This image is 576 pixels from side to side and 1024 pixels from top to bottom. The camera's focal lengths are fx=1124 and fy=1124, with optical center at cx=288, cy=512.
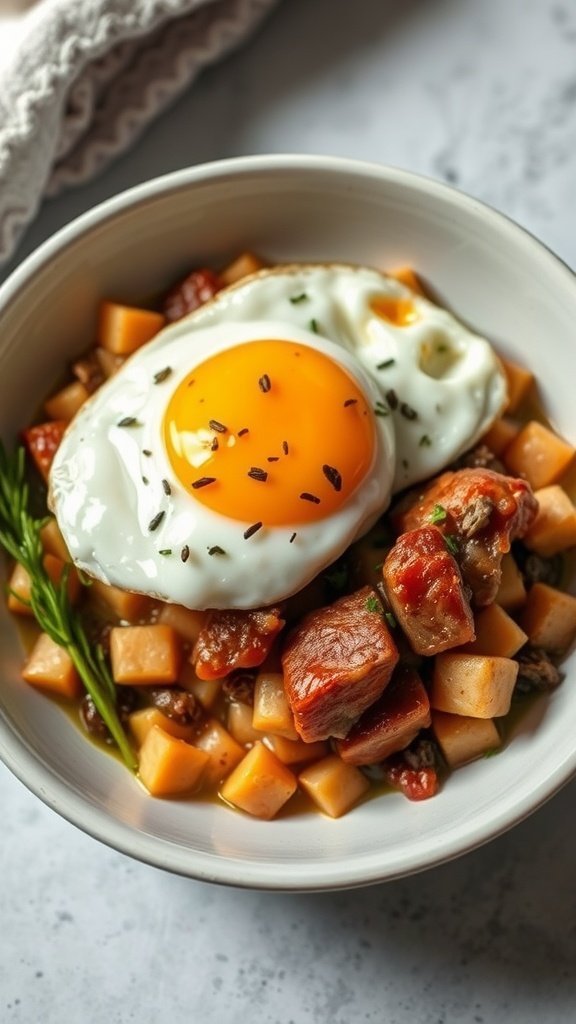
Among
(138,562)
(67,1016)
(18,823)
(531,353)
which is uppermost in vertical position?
(531,353)

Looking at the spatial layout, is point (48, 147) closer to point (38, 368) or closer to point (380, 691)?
point (38, 368)

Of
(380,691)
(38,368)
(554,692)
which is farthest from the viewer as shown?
(38,368)

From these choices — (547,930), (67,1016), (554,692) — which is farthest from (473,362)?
(67,1016)

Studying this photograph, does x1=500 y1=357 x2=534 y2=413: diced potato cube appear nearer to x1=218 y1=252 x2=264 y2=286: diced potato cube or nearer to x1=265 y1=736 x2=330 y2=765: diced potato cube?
x1=218 y1=252 x2=264 y2=286: diced potato cube

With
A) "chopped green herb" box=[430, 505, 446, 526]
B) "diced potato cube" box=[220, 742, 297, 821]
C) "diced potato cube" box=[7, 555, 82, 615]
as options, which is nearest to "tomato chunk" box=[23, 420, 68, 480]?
"diced potato cube" box=[7, 555, 82, 615]

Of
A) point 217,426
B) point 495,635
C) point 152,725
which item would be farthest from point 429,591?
point 152,725

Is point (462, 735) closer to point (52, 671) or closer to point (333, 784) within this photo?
point (333, 784)
